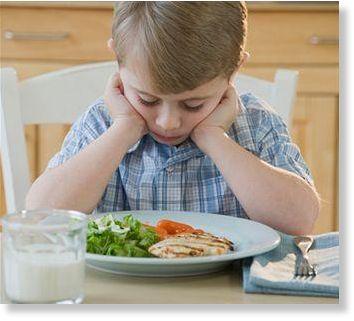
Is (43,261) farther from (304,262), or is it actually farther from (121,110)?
(121,110)

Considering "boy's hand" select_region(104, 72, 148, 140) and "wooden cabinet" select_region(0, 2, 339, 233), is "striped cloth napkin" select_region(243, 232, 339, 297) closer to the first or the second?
"boy's hand" select_region(104, 72, 148, 140)

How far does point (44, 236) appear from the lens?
83cm

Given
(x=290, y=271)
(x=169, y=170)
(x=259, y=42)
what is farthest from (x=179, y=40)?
(x=259, y=42)

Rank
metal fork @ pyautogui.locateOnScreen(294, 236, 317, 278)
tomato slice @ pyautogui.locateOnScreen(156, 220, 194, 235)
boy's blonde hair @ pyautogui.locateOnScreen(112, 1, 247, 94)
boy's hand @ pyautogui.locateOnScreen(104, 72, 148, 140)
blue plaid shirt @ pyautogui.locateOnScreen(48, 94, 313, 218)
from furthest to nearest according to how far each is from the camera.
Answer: blue plaid shirt @ pyautogui.locateOnScreen(48, 94, 313, 218) < boy's hand @ pyautogui.locateOnScreen(104, 72, 148, 140) < boy's blonde hair @ pyautogui.locateOnScreen(112, 1, 247, 94) < tomato slice @ pyautogui.locateOnScreen(156, 220, 194, 235) < metal fork @ pyautogui.locateOnScreen(294, 236, 317, 278)

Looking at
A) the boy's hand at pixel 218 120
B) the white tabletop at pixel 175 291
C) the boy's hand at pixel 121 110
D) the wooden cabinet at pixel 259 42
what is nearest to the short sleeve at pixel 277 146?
the boy's hand at pixel 218 120

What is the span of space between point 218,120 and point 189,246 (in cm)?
43

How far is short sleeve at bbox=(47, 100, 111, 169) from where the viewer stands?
57.5 inches

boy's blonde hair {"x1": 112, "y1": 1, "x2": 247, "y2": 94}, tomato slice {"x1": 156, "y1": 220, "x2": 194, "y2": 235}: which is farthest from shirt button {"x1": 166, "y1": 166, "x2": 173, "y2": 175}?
tomato slice {"x1": 156, "y1": 220, "x2": 194, "y2": 235}

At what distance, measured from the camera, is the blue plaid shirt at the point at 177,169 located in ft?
4.72

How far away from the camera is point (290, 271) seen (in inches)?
37.1

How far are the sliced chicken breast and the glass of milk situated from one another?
12 cm

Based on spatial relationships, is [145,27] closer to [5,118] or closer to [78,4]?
[5,118]
